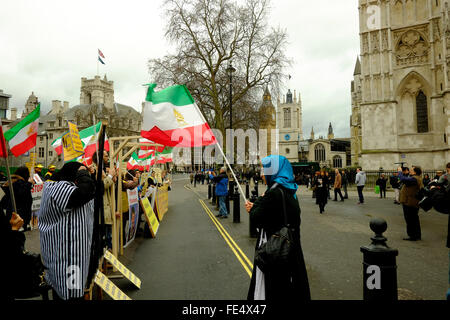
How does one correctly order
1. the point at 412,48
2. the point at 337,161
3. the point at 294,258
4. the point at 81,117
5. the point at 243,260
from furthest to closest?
the point at 337,161 < the point at 81,117 < the point at 412,48 < the point at 243,260 < the point at 294,258

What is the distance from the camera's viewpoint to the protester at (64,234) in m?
2.64

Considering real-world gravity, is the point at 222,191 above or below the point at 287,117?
below

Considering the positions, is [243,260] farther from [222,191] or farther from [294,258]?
[222,191]

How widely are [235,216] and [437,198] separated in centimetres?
769

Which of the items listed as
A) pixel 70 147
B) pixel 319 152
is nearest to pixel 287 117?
pixel 319 152

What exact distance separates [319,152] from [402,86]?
62.0m

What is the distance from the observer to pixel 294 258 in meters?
2.62

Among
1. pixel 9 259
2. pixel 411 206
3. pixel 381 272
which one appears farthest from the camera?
pixel 411 206

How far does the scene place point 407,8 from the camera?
27.4 meters

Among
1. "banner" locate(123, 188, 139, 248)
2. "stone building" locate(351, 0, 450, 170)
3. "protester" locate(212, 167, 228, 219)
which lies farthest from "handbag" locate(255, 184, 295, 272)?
"stone building" locate(351, 0, 450, 170)

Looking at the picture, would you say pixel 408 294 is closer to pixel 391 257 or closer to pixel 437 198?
pixel 391 257

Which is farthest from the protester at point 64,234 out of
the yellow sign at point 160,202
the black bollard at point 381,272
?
the yellow sign at point 160,202

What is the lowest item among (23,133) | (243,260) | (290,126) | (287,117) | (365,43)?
(243,260)

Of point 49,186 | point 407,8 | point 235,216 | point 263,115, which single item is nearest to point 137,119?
point 263,115
